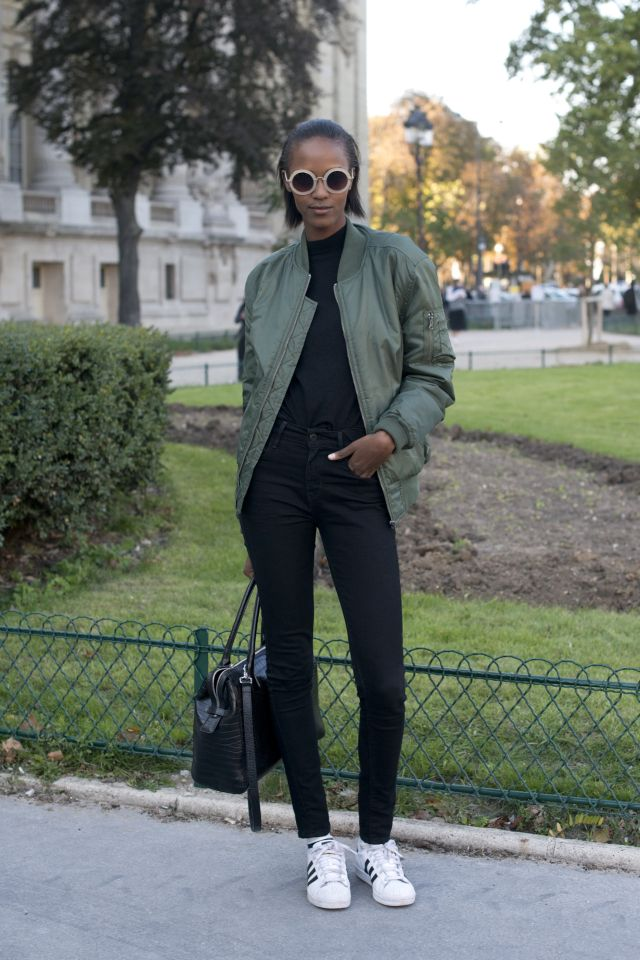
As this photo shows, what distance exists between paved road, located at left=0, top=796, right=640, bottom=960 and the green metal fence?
548mm

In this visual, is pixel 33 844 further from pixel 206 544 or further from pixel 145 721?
pixel 206 544

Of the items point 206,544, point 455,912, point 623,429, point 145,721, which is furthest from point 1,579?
point 623,429

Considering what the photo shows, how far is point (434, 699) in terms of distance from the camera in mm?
6133

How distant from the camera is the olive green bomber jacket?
3918 mm

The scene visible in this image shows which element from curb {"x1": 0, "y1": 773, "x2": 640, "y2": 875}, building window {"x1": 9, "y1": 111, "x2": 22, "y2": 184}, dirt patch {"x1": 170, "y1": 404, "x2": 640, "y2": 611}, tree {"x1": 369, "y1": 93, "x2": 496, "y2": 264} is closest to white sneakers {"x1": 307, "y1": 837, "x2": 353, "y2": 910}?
curb {"x1": 0, "y1": 773, "x2": 640, "y2": 875}

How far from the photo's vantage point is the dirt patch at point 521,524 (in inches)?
A: 333

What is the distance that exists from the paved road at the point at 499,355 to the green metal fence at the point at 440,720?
15.3 meters

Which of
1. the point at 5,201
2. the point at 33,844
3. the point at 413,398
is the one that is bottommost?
the point at 33,844

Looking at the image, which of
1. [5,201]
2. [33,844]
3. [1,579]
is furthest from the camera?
[5,201]

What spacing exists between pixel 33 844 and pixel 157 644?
3.00ft

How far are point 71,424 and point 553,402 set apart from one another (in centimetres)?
1149

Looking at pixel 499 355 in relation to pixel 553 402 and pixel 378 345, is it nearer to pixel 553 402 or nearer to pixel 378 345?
pixel 553 402

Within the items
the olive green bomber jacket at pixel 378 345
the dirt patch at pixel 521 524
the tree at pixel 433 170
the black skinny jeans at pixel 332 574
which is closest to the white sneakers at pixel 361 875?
the black skinny jeans at pixel 332 574

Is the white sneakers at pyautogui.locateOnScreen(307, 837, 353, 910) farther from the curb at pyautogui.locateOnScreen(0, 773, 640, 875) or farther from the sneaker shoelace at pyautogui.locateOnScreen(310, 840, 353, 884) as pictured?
the curb at pyautogui.locateOnScreen(0, 773, 640, 875)
